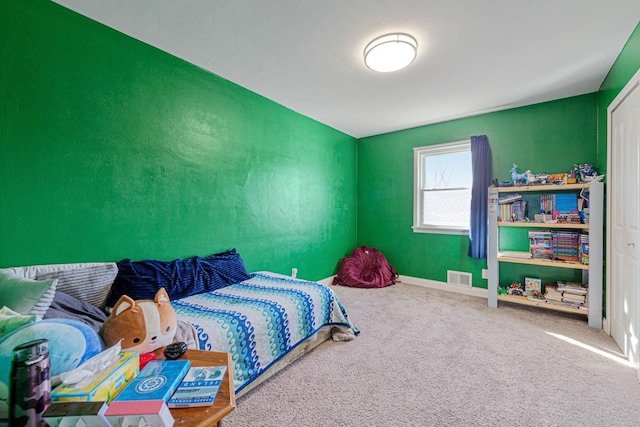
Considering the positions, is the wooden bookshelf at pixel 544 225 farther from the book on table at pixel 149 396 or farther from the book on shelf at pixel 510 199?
the book on table at pixel 149 396

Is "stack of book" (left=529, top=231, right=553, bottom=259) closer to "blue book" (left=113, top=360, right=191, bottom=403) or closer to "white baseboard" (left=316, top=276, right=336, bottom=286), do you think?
"white baseboard" (left=316, top=276, right=336, bottom=286)

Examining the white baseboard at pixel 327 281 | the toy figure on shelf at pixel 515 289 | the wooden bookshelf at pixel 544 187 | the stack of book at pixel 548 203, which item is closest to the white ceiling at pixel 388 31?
the wooden bookshelf at pixel 544 187

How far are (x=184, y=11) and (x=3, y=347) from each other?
2068 mm

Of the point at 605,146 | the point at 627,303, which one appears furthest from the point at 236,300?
the point at 605,146

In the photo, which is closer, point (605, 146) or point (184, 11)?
point (184, 11)

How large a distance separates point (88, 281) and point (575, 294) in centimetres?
440

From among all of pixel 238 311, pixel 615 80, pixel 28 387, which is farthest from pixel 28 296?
pixel 615 80

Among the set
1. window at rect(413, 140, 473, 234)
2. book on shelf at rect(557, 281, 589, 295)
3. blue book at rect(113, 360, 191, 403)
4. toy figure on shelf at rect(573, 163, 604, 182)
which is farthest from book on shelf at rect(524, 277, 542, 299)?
blue book at rect(113, 360, 191, 403)

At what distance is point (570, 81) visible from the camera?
2.73 metres

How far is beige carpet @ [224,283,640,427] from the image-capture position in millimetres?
1486

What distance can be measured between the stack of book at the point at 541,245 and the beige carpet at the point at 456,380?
691 millimetres

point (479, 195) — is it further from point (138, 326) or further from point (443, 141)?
point (138, 326)

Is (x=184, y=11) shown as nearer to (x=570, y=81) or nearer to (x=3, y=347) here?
(x=3, y=347)

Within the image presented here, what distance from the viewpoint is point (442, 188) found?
4.05 metres
